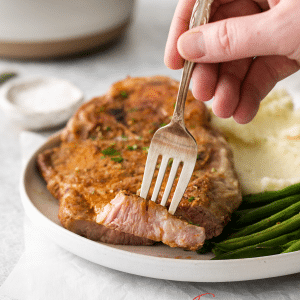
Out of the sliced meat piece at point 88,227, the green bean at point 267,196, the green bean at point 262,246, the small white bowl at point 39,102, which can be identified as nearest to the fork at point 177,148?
the sliced meat piece at point 88,227

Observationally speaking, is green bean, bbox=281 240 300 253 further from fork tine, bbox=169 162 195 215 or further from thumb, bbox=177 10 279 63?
thumb, bbox=177 10 279 63

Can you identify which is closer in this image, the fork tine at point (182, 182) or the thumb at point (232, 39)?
the thumb at point (232, 39)

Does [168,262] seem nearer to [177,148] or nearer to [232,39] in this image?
[177,148]

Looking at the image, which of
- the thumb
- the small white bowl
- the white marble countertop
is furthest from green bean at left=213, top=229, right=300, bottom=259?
the small white bowl

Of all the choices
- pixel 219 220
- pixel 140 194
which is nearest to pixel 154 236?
pixel 140 194

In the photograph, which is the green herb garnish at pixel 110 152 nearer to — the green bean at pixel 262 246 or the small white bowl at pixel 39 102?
the green bean at pixel 262 246
